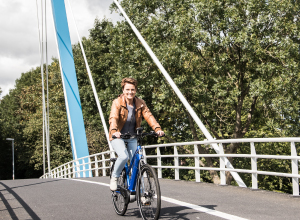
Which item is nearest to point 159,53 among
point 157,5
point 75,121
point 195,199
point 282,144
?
point 157,5

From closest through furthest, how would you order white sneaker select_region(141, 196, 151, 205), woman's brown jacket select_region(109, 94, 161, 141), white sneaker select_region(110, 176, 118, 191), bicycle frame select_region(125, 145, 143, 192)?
white sneaker select_region(141, 196, 151, 205) → bicycle frame select_region(125, 145, 143, 192) → woman's brown jacket select_region(109, 94, 161, 141) → white sneaker select_region(110, 176, 118, 191)

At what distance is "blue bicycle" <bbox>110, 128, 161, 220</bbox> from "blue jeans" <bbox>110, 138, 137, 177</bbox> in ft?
0.28

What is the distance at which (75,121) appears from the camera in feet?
74.2

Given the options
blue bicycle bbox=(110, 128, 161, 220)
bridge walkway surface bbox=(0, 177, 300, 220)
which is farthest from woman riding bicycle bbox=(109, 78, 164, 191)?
bridge walkway surface bbox=(0, 177, 300, 220)

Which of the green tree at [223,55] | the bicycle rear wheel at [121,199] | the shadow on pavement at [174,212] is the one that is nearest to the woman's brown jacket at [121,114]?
the bicycle rear wheel at [121,199]

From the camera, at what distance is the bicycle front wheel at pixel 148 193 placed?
4348mm

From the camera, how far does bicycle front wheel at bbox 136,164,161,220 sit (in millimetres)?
4348

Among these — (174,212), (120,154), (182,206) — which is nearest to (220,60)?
(182,206)

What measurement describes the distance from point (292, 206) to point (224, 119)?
15.2 metres

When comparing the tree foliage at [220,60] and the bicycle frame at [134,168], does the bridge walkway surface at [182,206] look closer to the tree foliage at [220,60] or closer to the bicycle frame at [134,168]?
the bicycle frame at [134,168]

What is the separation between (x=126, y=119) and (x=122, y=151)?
41cm

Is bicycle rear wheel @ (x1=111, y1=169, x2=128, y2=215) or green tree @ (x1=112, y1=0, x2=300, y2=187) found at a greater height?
green tree @ (x1=112, y1=0, x2=300, y2=187)

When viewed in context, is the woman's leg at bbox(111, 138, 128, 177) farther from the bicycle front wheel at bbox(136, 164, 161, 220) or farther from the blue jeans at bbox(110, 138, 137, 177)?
the bicycle front wheel at bbox(136, 164, 161, 220)

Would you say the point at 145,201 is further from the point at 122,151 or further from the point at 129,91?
the point at 129,91
